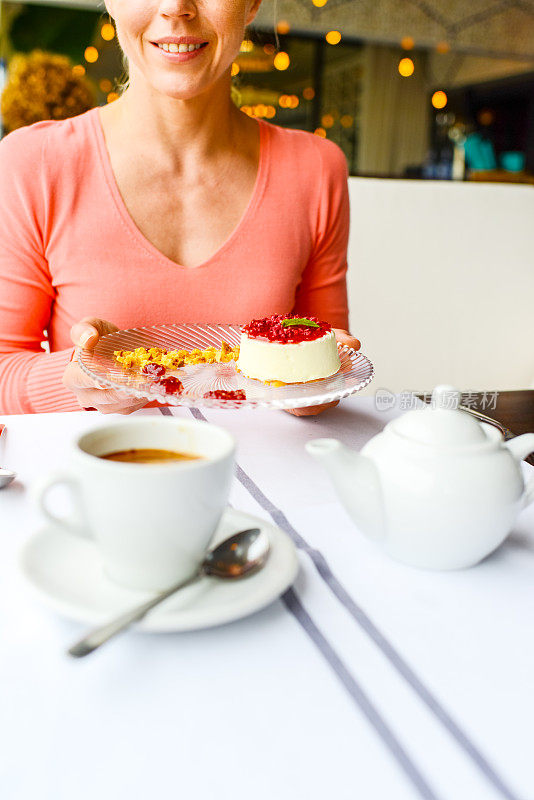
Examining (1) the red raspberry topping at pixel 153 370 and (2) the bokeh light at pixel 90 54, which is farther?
(2) the bokeh light at pixel 90 54

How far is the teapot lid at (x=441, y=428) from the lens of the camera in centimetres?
59

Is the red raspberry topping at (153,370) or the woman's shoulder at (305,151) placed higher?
the woman's shoulder at (305,151)

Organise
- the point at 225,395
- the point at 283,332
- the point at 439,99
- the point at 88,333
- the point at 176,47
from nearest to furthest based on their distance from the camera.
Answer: the point at 225,395
the point at 88,333
the point at 283,332
the point at 176,47
the point at 439,99

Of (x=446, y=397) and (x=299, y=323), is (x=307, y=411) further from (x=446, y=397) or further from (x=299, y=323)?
(x=446, y=397)

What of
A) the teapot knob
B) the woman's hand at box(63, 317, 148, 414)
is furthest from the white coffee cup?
the woman's hand at box(63, 317, 148, 414)

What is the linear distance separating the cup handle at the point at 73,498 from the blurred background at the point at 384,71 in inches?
153

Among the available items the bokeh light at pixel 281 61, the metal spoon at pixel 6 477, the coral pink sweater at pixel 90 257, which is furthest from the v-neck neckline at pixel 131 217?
the bokeh light at pixel 281 61

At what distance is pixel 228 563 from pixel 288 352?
573 mm

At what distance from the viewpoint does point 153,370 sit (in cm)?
96

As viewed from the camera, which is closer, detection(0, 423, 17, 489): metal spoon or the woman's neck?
detection(0, 423, 17, 489): metal spoon

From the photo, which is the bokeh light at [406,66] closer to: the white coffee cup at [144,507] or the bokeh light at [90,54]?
the bokeh light at [90,54]

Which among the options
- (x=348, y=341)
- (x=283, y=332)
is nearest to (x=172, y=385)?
(x=283, y=332)

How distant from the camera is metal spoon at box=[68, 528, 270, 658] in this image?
1.54ft

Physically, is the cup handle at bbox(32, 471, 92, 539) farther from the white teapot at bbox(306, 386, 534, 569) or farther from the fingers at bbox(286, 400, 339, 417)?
the fingers at bbox(286, 400, 339, 417)
